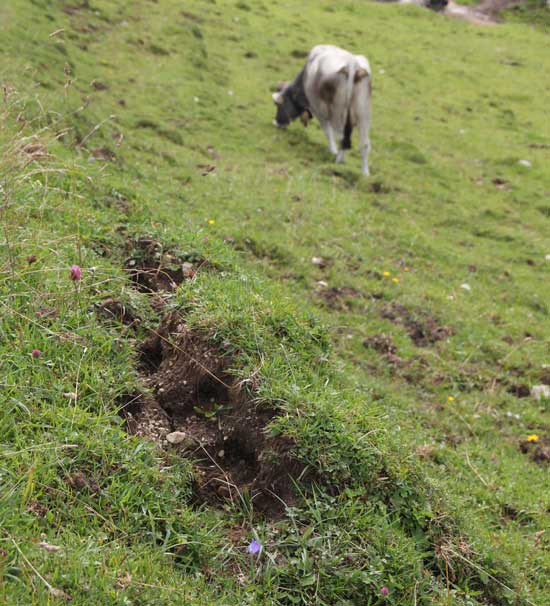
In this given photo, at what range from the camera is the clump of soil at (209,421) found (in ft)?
10.0

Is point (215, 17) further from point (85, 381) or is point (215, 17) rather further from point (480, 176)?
point (85, 381)

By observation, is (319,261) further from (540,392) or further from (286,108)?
(286,108)

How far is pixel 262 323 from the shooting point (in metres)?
3.82

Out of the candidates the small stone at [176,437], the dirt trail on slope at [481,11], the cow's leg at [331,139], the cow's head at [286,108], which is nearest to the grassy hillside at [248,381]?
the small stone at [176,437]

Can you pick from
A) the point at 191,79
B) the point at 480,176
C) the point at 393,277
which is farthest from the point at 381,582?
the point at 191,79

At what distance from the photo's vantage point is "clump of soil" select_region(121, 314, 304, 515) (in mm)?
3059

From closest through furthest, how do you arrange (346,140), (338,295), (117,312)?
(117,312) → (338,295) → (346,140)

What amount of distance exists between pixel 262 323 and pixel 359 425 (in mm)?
935

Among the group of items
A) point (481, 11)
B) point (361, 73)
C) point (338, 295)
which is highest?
point (481, 11)

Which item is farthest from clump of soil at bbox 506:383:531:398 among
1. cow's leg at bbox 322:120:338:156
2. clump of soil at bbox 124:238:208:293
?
cow's leg at bbox 322:120:338:156

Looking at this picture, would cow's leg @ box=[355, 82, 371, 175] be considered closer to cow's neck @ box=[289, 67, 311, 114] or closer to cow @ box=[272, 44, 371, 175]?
cow @ box=[272, 44, 371, 175]

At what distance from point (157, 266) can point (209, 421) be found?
149 cm

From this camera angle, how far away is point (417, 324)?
697cm

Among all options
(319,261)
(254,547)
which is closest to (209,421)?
(254,547)
